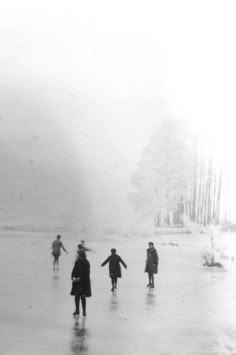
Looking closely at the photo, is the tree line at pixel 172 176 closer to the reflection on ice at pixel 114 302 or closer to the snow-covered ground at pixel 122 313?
the snow-covered ground at pixel 122 313

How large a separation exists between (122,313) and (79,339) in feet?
10.6

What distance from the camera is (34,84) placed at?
279 feet

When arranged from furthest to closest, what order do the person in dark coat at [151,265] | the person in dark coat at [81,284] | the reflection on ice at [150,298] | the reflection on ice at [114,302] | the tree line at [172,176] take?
the tree line at [172,176], the person in dark coat at [151,265], the reflection on ice at [150,298], the reflection on ice at [114,302], the person in dark coat at [81,284]

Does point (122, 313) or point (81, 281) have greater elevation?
point (81, 281)

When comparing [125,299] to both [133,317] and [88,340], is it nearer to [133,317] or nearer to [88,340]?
[133,317]

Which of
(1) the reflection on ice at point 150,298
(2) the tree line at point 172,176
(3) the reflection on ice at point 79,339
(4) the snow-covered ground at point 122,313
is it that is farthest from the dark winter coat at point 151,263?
(2) the tree line at point 172,176

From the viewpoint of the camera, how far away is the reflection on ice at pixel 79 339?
8748 mm

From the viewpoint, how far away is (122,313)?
12.8 metres

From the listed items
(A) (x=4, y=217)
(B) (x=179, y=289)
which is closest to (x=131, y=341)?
(B) (x=179, y=289)

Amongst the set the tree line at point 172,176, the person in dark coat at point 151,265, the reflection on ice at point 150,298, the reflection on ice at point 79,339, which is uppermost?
the tree line at point 172,176

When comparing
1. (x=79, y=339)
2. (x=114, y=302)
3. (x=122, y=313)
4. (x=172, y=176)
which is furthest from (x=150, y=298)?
(x=172, y=176)

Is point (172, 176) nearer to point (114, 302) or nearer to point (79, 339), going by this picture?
point (114, 302)

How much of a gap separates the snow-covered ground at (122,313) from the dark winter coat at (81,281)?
50 centimetres

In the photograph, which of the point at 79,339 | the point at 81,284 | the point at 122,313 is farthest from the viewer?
the point at 122,313
